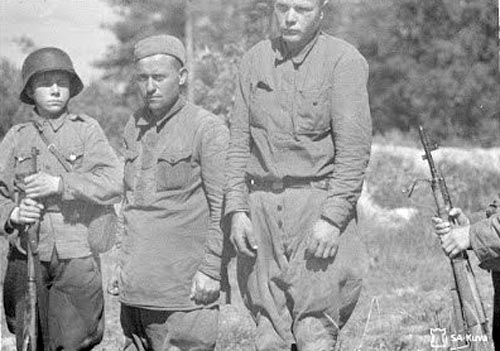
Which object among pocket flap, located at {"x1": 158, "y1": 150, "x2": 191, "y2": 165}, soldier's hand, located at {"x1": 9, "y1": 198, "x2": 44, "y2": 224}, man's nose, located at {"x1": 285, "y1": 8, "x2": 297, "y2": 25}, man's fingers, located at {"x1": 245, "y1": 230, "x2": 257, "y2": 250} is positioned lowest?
man's fingers, located at {"x1": 245, "y1": 230, "x2": 257, "y2": 250}

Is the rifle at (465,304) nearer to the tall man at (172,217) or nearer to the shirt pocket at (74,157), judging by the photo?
the tall man at (172,217)

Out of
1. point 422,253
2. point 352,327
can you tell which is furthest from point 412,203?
point 352,327

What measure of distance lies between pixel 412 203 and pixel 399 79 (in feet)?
3.68

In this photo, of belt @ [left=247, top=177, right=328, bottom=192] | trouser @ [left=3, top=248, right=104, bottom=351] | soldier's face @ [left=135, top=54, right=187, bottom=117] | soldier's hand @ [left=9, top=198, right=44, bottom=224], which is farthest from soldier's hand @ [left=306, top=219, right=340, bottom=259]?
soldier's hand @ [left=9, top=198, right=44, bottom=224]

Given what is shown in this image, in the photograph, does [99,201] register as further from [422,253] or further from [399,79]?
[422,253]

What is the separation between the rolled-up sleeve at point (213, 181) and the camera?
135 inches

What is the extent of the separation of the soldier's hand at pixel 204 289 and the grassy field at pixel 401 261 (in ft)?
2.93

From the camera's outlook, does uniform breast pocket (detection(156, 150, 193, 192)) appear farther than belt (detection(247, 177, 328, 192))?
Yes

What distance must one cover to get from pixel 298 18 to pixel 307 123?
408mm

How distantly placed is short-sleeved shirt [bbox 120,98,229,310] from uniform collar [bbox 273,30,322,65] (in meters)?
0.39

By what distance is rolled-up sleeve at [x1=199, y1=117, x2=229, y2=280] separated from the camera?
3422 mm

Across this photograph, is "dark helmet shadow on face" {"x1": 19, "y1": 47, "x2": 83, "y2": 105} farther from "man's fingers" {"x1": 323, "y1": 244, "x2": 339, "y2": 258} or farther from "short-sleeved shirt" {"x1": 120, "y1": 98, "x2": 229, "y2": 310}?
"man's fingers" {"x1": 323, "y1": 244, "x2": 339, "y2": 258}

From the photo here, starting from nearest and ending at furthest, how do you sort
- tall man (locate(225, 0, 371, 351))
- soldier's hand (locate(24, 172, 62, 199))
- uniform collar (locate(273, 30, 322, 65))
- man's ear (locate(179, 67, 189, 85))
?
tall man (locate(225, 0, 371, 351))
uniform collar (locate(273, 30, 322, 65))
man's ear (locate(179, 67, 189, 85))
soldier's hand (locate(24, 172, 62, 199))

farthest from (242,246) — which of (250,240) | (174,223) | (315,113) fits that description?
(315,113)
